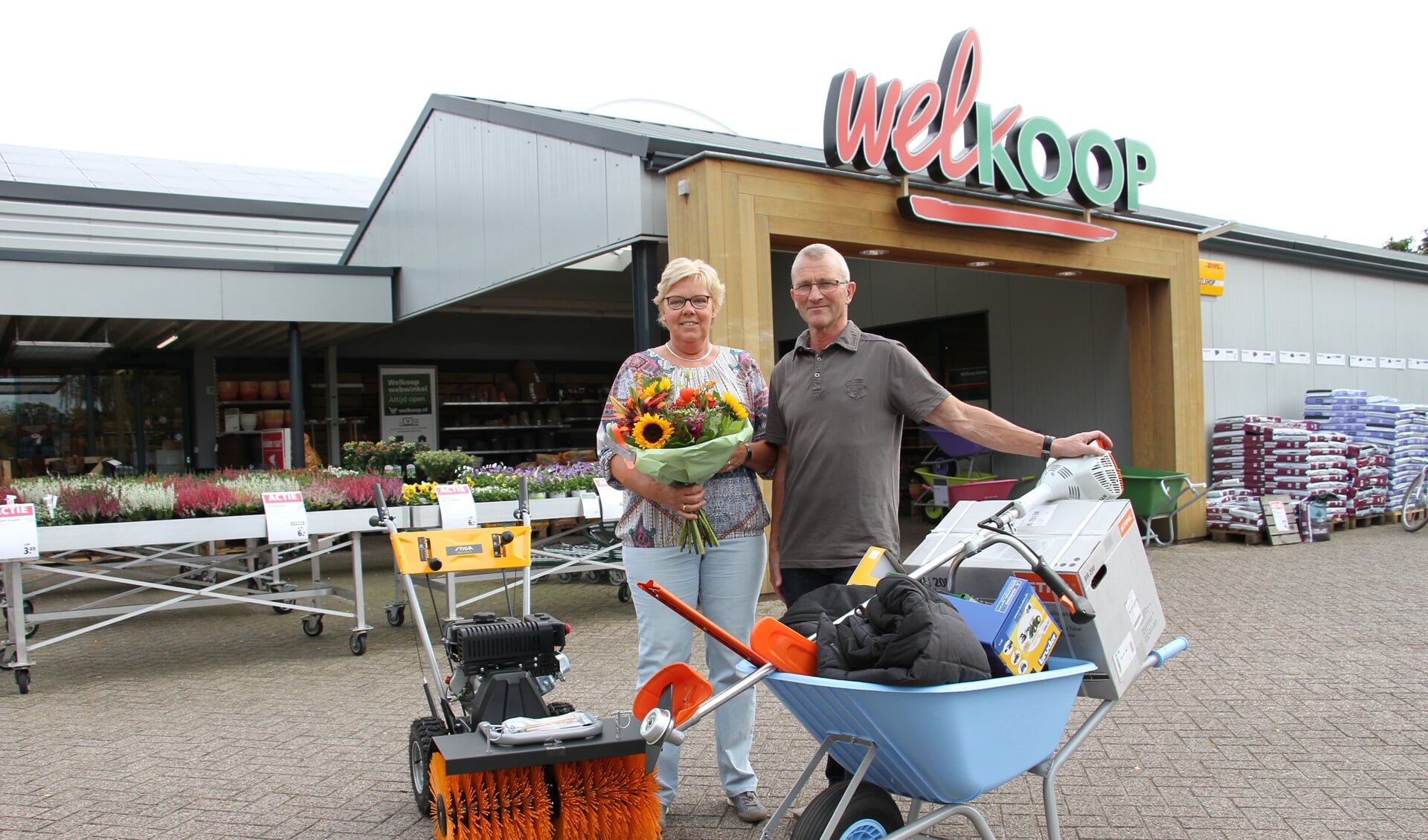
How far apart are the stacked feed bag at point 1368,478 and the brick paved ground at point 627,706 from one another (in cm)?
489

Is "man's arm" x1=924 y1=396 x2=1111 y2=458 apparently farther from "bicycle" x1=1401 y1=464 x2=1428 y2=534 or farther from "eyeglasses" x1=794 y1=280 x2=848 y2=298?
"bicycle" x1=1401 y1=464 x2=1428 y2=534

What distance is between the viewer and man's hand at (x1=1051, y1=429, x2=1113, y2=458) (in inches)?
114

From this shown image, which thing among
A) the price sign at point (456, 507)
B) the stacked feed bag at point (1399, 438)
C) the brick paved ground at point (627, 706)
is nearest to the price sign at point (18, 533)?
the brick paved ground at point (627, 706)

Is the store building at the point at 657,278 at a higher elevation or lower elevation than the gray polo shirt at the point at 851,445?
higher

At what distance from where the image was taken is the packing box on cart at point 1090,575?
102 inches

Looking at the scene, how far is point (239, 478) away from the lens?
23.6 feet

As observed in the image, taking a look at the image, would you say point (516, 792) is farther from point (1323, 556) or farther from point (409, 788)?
point (1323, 556)

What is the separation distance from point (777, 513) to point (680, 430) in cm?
67

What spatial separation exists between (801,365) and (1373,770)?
8.75ft

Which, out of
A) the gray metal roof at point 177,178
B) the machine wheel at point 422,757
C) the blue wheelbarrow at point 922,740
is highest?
the gray metal roof at point 177,178

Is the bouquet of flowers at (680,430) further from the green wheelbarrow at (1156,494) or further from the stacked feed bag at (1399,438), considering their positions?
the stacked feed bag at (1399,438)

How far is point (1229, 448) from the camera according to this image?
450 inches

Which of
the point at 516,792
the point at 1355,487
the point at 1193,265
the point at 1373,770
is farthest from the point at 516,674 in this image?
the point at 1355,487

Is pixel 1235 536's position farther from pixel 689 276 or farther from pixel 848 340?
pixel 689 276
